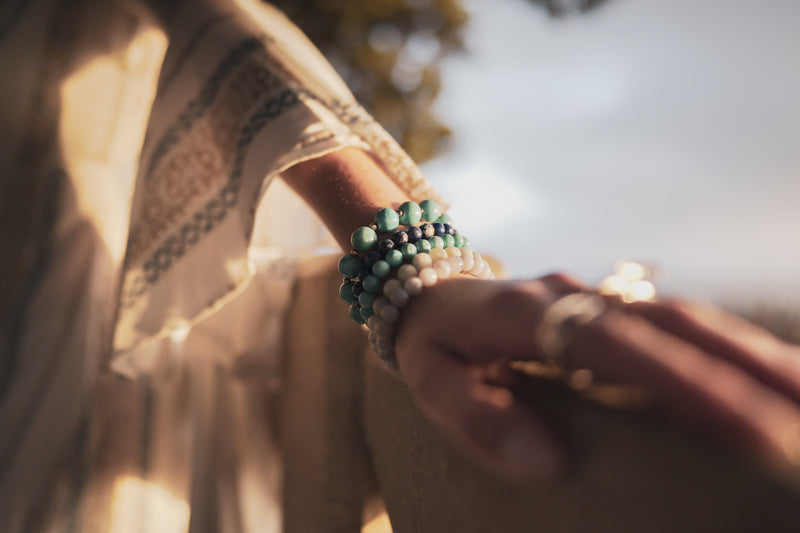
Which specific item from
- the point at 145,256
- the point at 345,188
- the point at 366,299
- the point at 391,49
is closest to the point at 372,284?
the point at 366,299

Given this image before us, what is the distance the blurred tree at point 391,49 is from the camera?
2514 millimetres

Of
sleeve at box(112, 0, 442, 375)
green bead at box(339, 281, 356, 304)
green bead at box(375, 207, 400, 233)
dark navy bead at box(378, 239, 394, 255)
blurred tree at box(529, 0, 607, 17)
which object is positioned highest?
blurred tree at box(529, 0, 607, 17)

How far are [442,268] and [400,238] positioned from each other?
0.15 feet

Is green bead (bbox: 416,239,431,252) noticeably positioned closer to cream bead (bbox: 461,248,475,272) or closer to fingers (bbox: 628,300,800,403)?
cream bead (bbox: 461,248,475,272)

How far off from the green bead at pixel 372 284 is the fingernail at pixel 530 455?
169 mm

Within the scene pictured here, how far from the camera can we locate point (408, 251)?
1.20 feet

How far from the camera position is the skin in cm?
19

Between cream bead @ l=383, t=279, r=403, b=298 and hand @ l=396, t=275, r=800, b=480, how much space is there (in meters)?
0.06

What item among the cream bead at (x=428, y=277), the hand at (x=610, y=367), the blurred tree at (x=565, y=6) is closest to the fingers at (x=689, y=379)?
the hand at (x=610, y=367)

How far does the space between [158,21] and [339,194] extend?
0.48 m

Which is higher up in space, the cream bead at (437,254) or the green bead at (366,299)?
the cream bead at (437,254)

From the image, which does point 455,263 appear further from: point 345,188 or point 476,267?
point 345,188

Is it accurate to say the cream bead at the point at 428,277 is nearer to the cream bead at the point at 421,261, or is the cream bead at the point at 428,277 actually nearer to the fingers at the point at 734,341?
the cream bead at the point at 421,261

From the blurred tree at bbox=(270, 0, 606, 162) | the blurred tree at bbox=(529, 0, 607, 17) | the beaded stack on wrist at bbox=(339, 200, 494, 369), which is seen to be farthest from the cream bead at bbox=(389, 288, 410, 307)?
the blurred tree at bbox=(270, 0, 606, 162)
